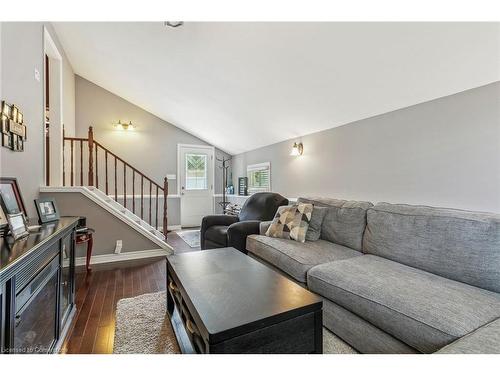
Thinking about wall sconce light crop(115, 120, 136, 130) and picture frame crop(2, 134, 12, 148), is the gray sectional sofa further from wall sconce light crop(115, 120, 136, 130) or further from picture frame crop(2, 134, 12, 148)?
wall sconce light crop(115, 120, 136, 130)

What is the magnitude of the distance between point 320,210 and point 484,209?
1263 mm

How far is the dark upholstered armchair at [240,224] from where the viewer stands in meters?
2.74

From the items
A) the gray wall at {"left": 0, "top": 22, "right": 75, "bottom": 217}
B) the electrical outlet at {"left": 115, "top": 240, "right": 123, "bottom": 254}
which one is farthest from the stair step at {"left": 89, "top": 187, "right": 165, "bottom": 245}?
the gray wall at {"left": 0, "top": 22, "right": 75, "bottom": 217}

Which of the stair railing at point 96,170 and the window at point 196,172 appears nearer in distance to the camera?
the stair railing at point 96,170

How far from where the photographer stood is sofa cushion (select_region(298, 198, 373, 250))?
7.14 feet

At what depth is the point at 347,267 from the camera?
65.6 inches

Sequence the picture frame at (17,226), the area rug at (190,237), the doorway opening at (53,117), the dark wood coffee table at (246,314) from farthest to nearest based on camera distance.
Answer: the area rug at (190,237), the doorway opening at (53,117), the picture frame at (17,226), the dark wood coffee table at (246,314)

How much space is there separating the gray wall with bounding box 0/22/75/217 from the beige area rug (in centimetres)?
134

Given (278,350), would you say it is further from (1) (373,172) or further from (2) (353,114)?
(2) (353,114)

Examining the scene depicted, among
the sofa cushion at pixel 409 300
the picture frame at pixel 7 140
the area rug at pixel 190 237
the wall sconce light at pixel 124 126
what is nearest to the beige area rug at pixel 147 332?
the sofa cushion at pixel 409 300

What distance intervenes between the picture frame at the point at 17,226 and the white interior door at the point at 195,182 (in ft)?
14.4

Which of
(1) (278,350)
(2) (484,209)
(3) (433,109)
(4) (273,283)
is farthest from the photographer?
(3) (433,109)

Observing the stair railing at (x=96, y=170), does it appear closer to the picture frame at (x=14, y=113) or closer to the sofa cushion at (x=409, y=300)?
the picture frame at (x=14, y=113)
